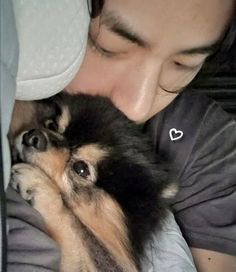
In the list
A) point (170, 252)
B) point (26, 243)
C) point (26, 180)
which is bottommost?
point (170, 252)

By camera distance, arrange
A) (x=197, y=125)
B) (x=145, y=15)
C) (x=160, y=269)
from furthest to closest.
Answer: (x=197, y=125), (x=160, y=269), (x=145, y=15)

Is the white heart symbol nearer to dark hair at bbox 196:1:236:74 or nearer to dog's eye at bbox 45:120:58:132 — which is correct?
dark hair at bbox 196:1:236:74

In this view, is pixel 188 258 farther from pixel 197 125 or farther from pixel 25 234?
pixel 25 234

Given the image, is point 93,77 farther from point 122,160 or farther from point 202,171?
point 202,171

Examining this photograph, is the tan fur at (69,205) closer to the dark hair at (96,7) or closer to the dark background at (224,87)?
the dark hair at (96,7)

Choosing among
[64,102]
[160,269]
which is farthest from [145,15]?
[160,269]

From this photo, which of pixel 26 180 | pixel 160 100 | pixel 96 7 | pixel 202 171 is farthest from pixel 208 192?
pixel 96 7

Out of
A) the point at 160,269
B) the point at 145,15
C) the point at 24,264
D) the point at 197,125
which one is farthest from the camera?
the point at 197,125

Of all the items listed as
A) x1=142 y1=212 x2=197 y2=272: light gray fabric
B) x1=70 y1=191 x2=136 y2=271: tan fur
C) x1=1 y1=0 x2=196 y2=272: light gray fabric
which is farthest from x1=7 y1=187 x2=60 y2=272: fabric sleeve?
x1=142 y1=212 x2=197 y2=272: light gray fabric
